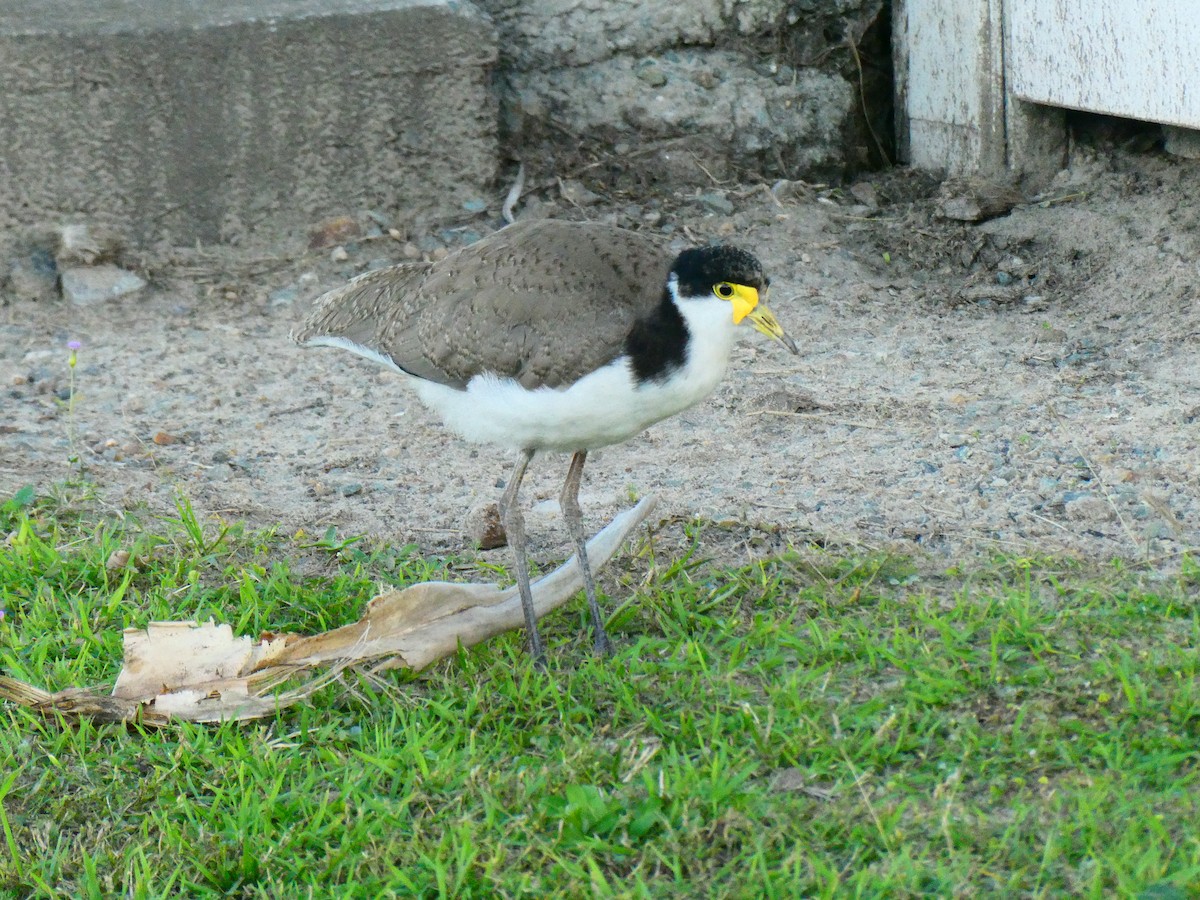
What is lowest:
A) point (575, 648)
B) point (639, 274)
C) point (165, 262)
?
point (575, 648)

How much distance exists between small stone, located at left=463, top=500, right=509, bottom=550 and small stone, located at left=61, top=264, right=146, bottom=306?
99.2 inches

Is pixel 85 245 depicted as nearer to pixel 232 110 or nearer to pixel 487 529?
pixel 232 110

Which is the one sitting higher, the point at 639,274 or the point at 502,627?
the point at 639,274

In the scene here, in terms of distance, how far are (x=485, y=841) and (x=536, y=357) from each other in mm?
1252

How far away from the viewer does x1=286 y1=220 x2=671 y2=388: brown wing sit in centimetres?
370

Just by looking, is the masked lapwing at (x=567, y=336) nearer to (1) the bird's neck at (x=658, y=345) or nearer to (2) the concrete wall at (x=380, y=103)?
(1) the bird's neck at (x=658, y=345)

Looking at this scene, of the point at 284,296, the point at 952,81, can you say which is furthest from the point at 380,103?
the point at 952,81

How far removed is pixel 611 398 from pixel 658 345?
6.9 inches

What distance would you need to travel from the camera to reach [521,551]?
3.94 m

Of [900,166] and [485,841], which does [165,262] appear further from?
[485,841]

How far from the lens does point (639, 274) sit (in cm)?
381

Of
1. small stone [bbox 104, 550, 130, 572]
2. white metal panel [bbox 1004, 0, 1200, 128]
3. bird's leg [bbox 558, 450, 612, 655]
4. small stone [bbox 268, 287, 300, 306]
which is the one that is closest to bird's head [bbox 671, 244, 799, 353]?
bird's leg [bbox 558, 450, 612, 655]

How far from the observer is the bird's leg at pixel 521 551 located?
12.6ft

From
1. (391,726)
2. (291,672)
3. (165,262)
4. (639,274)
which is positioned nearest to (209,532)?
(291,672)
